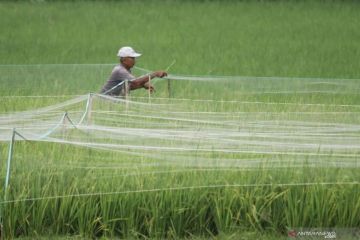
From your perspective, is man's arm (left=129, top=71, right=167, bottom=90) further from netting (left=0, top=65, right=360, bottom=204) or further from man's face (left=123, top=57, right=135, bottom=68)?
netting (left=0, top=65, right=360, bottom=204)

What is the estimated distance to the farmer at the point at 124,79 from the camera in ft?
26.3

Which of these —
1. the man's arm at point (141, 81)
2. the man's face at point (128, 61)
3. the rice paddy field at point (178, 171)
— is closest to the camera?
the rice paddy field at point (178, 171)

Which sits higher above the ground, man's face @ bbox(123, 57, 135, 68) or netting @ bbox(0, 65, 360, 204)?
man's face @ bbox(123, 57, 135, 68)

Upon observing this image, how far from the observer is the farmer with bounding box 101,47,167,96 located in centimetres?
803

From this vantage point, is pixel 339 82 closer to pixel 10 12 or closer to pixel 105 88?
pixel 105 88

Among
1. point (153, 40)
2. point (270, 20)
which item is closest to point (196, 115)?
point (153, 40)

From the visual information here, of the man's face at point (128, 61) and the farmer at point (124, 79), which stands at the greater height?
the man's face at point (128, 61)

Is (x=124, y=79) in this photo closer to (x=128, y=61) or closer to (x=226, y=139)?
(x=128, y=61)

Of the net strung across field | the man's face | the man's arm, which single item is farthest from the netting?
the man's face

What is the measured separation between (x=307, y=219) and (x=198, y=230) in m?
0.70

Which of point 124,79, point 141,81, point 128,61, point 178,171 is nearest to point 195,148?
point 178,171

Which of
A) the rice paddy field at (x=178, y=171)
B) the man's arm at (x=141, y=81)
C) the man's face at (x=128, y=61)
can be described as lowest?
the rice paddy field at (x=178, y=171)

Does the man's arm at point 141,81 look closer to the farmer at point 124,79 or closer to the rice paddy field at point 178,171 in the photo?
the farmer at point 124,79

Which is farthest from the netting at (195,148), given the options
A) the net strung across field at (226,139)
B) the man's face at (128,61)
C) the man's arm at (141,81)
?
the man's face at (128,61)
